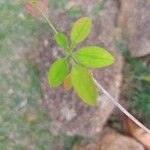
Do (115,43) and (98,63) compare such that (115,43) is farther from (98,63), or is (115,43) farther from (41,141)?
(98,63)

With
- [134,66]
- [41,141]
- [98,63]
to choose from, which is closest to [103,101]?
[134,66]

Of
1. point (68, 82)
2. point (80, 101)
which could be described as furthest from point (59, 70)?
point (80, 101)

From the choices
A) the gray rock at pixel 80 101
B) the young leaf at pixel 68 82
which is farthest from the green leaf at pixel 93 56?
the gray rock at pixel 80 101

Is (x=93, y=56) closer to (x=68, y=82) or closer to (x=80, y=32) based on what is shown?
(x=80, y=32)

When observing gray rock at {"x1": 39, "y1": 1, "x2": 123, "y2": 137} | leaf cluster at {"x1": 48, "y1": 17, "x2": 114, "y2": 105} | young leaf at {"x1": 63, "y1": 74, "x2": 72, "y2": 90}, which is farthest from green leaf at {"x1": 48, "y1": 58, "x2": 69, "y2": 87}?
gray rock at {"x1": 39, "y1": 1, "x2": 123, "y2": 137}

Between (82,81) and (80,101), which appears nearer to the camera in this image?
(82,81)

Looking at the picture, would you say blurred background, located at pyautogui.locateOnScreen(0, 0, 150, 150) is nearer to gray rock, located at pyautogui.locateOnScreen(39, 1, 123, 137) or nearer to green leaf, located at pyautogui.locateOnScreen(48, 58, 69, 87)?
gray rock, located at pyautogui.locateOnScreen(39, 1, 123, 137)
